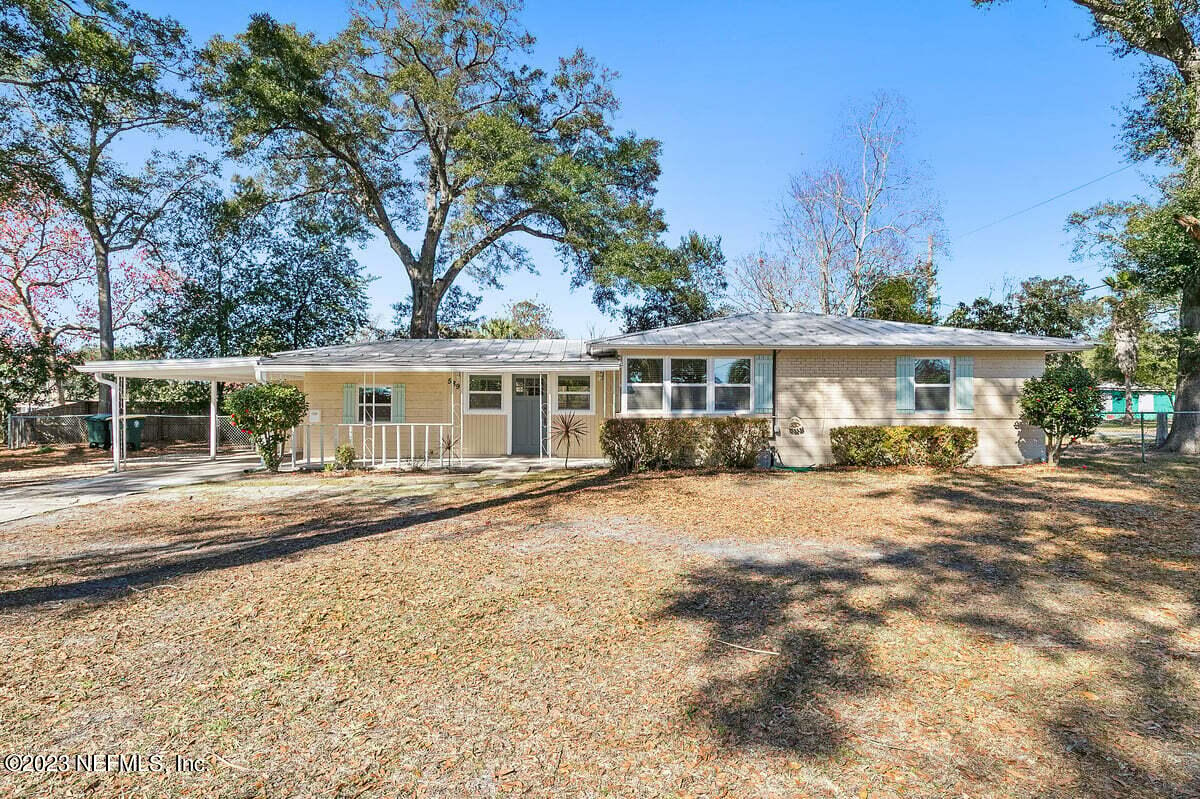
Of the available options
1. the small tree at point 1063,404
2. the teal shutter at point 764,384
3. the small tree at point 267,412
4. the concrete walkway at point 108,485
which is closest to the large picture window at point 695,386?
the teal shutter at point 764,384

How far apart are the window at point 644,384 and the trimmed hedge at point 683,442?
1.12 m

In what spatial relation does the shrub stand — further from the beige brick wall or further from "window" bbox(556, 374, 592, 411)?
the beige brick wall

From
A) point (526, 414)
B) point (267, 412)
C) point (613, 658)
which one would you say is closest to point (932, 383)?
point (526, 414)

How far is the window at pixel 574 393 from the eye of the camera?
14328 millimetres

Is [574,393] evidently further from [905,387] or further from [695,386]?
[905,387]

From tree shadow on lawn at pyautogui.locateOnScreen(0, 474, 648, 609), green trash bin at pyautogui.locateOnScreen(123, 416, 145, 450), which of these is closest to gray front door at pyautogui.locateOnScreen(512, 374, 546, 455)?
tree shadow on lawn at pyautogui.locateOnScreen(0, 474, 648, 609)

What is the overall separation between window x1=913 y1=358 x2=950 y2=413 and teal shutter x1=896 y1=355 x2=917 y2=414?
11cm

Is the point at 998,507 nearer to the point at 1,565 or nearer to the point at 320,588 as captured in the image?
the point at 320,588

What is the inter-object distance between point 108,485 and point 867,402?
15172mm

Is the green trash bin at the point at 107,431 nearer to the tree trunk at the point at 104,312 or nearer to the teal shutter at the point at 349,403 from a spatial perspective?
the tree trunk at the point at 104,312

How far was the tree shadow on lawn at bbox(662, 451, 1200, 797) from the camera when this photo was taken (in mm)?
2480

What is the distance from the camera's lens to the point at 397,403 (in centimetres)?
1423

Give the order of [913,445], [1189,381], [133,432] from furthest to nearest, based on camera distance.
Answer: [133,432] < [1189,381] < [913,445]

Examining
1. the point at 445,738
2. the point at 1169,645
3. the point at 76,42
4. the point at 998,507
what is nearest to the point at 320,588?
the point at 445,738
